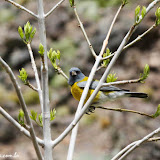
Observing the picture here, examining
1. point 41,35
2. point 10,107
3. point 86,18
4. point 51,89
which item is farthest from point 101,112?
point 41,35

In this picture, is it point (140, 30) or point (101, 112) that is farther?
point (140, 30)

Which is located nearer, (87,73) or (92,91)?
(92,91)

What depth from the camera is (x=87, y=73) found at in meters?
9.09

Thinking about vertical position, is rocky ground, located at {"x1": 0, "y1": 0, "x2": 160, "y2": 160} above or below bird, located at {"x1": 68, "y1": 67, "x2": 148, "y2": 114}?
below

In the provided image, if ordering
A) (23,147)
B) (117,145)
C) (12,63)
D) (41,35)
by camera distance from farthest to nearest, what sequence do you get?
(12,63) < (23,147) < (117,145) < (41,35)

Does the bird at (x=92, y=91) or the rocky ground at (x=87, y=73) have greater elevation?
the bird at (x=92, y=91)

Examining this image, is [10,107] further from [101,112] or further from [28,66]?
[101,112]

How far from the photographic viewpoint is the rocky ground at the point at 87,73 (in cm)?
663

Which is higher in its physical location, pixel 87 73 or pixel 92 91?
pixel 92 91

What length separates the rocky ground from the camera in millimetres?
6629

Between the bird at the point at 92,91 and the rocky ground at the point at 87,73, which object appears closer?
the bird at the point at 92,91

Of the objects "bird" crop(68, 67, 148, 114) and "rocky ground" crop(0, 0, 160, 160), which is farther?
"rocky ground" crop(0, 0, 160, 160)

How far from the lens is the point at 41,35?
172 centimetres

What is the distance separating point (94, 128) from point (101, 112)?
0.59 m
